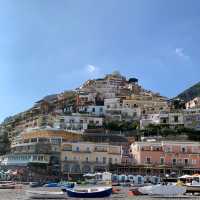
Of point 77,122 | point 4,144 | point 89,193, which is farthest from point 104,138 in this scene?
point 89,193

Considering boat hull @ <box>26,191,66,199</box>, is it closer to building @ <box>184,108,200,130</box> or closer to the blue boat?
the blue boat

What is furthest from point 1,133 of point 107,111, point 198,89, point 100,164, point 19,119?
point 198,89

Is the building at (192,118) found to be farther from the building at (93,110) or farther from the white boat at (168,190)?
the white boat at (168,190)

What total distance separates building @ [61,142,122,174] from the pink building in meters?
4.09

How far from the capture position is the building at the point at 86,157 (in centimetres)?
8600

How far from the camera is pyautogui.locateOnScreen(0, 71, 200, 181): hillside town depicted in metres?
86.5

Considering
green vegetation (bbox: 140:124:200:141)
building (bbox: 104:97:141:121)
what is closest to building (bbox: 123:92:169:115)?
building (bbox: 104:97:141:121)

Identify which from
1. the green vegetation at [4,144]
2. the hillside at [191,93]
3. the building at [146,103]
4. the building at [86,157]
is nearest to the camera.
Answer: the building at [86,157]

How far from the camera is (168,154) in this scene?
88438 millimetres

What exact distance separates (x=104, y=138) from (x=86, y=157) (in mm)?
10221

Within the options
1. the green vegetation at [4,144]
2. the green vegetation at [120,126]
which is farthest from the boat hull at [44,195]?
the green vegetation at [4,144]

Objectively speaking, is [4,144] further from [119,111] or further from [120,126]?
[119,111]

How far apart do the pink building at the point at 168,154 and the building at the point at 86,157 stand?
409 centimetres

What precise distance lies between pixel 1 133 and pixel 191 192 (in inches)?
3280
